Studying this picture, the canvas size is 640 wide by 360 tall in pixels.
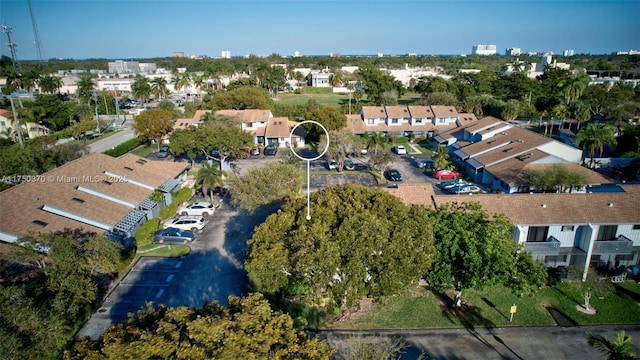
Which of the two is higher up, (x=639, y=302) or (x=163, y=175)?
(x=163, y=175)

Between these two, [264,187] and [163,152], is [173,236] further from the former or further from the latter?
[163,152]

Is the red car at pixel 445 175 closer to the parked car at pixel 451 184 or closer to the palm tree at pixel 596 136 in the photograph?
the parked car at pixel 451 184

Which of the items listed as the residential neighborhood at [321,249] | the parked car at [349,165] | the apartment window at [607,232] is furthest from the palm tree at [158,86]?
the apartment window at [607,232]

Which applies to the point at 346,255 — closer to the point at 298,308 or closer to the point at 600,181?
the point at 298,308

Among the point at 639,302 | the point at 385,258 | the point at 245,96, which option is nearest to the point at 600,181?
the point at 639,302

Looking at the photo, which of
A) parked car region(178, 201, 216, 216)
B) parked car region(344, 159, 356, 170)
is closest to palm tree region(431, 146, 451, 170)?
parked car region(344, 159, 356, 170)

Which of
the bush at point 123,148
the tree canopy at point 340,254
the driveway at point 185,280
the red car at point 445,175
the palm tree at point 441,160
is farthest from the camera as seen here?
the bush at point 123,148

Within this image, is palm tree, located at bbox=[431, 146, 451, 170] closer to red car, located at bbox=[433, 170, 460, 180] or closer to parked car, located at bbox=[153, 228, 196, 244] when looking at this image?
red car, located at bbox=[433, 170, 460, 180]
